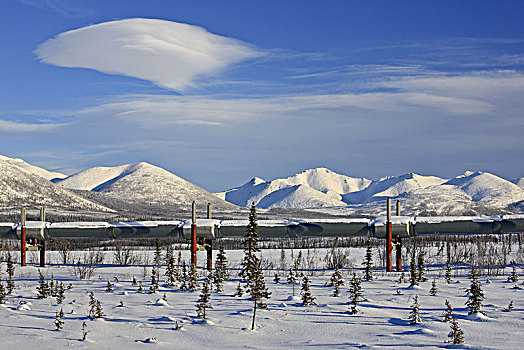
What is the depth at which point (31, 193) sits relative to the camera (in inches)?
5846

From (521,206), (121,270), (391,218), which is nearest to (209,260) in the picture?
(121,270)

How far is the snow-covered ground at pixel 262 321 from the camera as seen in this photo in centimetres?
947

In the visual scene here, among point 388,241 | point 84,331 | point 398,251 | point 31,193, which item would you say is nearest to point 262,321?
point 84,331

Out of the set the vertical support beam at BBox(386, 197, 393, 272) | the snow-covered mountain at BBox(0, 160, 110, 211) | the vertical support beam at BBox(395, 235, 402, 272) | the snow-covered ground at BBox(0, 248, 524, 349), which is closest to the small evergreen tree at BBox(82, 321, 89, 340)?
the snow-covered ground at BBox(0, 248, 524, 349)

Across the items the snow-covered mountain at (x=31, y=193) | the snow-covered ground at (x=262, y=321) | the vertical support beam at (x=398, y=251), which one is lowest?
the snow-covered ground at (x=262, y=321)

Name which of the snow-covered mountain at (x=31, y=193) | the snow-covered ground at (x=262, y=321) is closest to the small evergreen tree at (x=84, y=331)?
the snow-covered ground at (x=262, y=321)

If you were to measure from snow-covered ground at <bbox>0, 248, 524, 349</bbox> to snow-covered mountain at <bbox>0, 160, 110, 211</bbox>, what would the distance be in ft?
428

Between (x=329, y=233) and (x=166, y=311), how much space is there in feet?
37.5

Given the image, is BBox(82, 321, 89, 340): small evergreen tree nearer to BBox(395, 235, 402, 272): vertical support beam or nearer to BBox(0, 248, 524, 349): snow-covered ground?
BBox(0, 248, 524, 349): snow-covered ground

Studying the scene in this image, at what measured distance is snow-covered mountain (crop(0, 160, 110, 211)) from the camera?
14050 cm

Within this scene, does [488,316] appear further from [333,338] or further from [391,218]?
[391,218]

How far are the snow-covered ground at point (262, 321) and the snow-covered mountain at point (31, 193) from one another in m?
130

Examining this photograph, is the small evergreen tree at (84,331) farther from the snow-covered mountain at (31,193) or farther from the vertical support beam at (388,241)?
the snow-covered mountain at (31,193)

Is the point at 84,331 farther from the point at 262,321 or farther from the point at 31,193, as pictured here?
the point at 31,193
